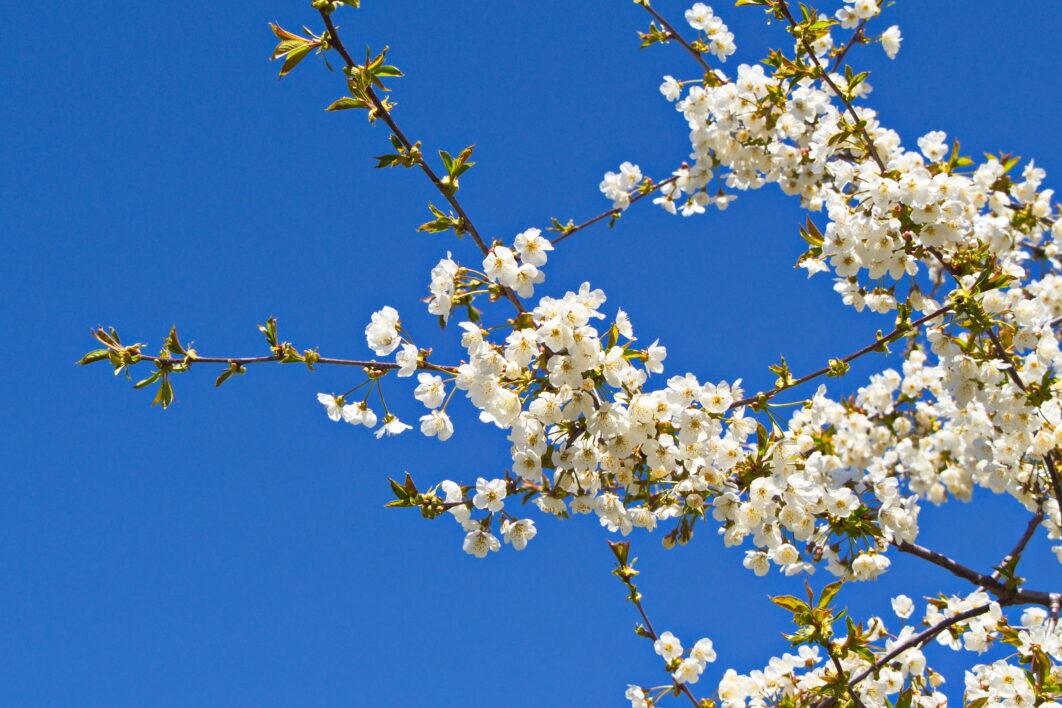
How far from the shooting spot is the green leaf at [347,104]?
3.07 meters

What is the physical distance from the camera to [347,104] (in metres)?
3.08

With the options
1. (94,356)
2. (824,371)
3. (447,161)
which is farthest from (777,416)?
(94,356)

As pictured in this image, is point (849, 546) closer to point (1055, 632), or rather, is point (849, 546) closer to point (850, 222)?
point (1055, 632)

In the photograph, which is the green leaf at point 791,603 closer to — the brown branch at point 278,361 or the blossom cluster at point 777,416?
the blossom cluster at point 777,416

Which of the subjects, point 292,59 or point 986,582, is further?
point 986,582

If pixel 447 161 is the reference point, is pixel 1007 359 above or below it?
below

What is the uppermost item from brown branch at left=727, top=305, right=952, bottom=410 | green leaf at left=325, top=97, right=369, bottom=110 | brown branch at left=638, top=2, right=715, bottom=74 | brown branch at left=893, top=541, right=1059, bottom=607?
brown branch at left=638, top=2, right=715, bottom=74

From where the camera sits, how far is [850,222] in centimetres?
385

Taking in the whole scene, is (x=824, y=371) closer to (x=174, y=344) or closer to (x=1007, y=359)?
(x=1007, y=359)

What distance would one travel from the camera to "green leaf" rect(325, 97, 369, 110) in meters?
3.07

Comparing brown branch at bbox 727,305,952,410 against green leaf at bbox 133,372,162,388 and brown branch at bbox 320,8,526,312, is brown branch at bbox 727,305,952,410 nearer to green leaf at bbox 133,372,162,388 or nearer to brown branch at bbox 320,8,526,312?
brown branch at bbox 320,8,526,312

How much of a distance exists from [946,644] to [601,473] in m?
2.47

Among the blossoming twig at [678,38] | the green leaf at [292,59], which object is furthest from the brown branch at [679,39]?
the green leaf at [292,59]

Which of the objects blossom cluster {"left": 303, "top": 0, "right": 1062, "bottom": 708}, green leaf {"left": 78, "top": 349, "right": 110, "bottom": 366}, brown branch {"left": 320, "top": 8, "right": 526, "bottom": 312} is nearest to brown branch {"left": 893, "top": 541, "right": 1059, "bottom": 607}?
blossom cluster {"left": 303, "top": 0, "right": 1062, "bottom": 708}
